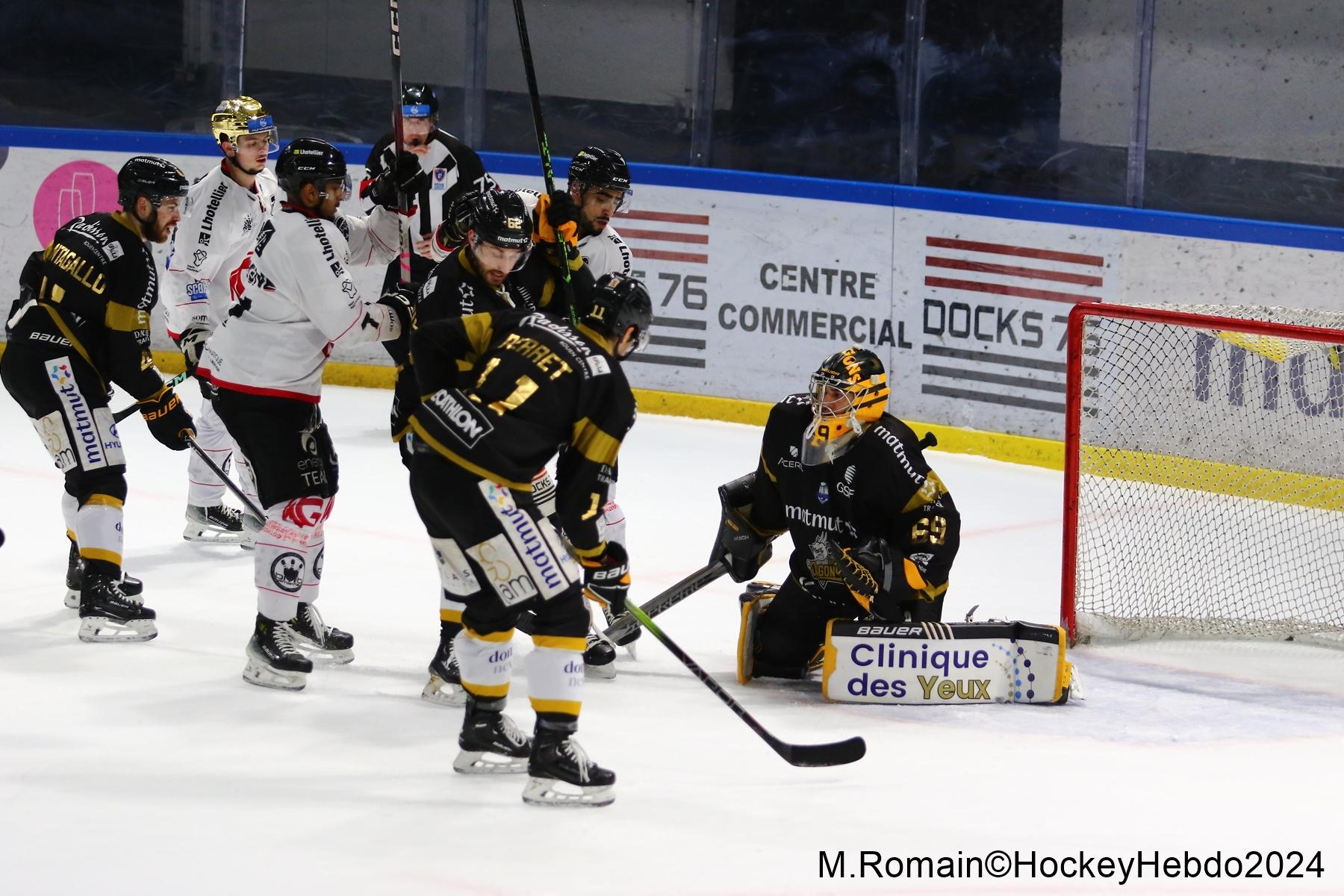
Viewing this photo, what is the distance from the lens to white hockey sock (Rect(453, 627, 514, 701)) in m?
3.99

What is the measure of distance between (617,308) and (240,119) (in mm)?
2904

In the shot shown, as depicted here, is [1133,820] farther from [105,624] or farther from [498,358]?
[105,624]

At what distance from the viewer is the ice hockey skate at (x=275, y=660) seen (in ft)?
15.3

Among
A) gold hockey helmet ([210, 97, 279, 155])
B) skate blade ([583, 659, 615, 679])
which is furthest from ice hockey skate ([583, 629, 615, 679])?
gold hockey helmet ([210, 97, 279, 155])

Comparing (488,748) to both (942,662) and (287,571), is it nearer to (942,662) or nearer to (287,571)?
(287,571)

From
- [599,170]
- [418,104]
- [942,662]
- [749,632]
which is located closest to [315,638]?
[749,632]

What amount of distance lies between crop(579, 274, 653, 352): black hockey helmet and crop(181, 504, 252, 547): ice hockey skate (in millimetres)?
2827

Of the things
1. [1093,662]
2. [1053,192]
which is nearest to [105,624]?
[1093,662]

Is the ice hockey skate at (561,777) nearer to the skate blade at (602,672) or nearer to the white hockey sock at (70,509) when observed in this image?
the skate blade at (602,672)

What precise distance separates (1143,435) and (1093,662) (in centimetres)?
161

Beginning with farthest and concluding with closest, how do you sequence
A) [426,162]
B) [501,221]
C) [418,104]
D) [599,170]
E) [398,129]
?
[426,162]
[418,104]
[398,129]
[599,170]
[501,221]

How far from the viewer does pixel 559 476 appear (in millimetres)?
3824

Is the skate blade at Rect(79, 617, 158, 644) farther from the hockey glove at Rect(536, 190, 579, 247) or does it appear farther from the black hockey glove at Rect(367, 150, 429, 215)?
the hockey glove at Rect(536, 190, 579, 247)

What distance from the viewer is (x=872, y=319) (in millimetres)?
8180
